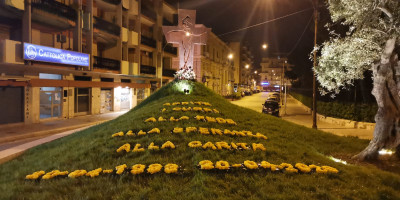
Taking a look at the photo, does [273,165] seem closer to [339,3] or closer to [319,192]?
[319,192]

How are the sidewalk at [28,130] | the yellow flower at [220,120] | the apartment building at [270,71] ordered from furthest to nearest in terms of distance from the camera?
1. the apartment building at [270,71]
2. the sidewalk at [28,130]
3. the yellow flower at [220,120]

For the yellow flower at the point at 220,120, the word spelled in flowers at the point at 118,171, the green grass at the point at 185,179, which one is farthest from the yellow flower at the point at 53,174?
the yellow flower at the point at 220,120

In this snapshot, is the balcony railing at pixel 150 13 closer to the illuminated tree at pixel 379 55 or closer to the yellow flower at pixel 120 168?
the illuminated tree at pixel 379 55

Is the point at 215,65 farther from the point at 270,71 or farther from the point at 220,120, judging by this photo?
the point at 270,71

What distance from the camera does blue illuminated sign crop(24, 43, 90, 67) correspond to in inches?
754

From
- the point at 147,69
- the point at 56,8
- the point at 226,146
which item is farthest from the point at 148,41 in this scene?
the point at 226,146

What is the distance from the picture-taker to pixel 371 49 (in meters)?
9.48

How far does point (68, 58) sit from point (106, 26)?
7.60 metres

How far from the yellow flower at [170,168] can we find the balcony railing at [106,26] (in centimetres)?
2480

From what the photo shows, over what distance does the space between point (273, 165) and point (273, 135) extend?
4.07 meters

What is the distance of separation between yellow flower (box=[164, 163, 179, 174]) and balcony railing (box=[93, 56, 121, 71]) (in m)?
24.0

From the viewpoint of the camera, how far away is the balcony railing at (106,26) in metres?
27.6

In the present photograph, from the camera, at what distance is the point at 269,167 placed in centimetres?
670

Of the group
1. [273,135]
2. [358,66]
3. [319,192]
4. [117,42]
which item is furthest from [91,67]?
[319,192]
